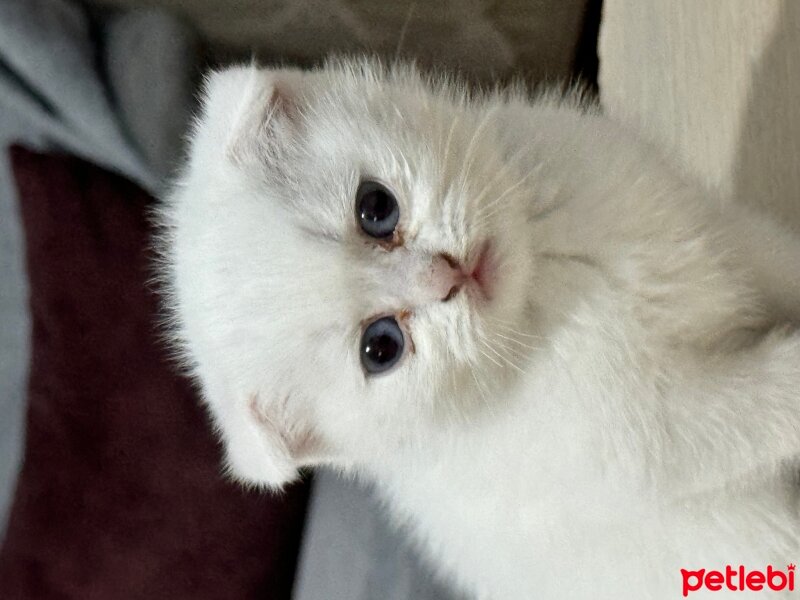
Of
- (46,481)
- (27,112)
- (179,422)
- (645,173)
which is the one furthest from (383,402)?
(27,112)

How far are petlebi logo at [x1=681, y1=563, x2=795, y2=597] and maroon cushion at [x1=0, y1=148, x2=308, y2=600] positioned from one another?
2.69 feet

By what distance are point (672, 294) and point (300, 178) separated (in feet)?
1.33

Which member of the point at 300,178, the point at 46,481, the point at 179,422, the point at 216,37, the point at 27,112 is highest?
the point at 216,37

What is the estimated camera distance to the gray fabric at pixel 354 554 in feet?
3.91

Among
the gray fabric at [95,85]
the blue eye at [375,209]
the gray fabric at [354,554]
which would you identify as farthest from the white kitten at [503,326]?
the gray fabric at [95,85]

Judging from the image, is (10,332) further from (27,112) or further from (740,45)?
(740,45)

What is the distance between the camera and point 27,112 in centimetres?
132

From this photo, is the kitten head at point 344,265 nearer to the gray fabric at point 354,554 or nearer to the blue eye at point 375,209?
the blue eye at point 375,209

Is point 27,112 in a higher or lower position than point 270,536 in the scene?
higher

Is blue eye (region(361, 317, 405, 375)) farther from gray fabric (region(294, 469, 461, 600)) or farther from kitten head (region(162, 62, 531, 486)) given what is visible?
gray fabric (region(294, 469, 461, 600))

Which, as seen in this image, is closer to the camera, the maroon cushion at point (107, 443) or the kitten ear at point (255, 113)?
the kitten ear at point (255, 113)

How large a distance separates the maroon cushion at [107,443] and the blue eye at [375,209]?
2.42ft

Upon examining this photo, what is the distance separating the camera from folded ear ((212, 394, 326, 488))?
789 mm

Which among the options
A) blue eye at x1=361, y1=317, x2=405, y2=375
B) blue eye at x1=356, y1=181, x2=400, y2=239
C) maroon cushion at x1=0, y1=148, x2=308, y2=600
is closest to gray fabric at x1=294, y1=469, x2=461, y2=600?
maroon cushion at x1=0, y1=148, x2=308, y2=600
